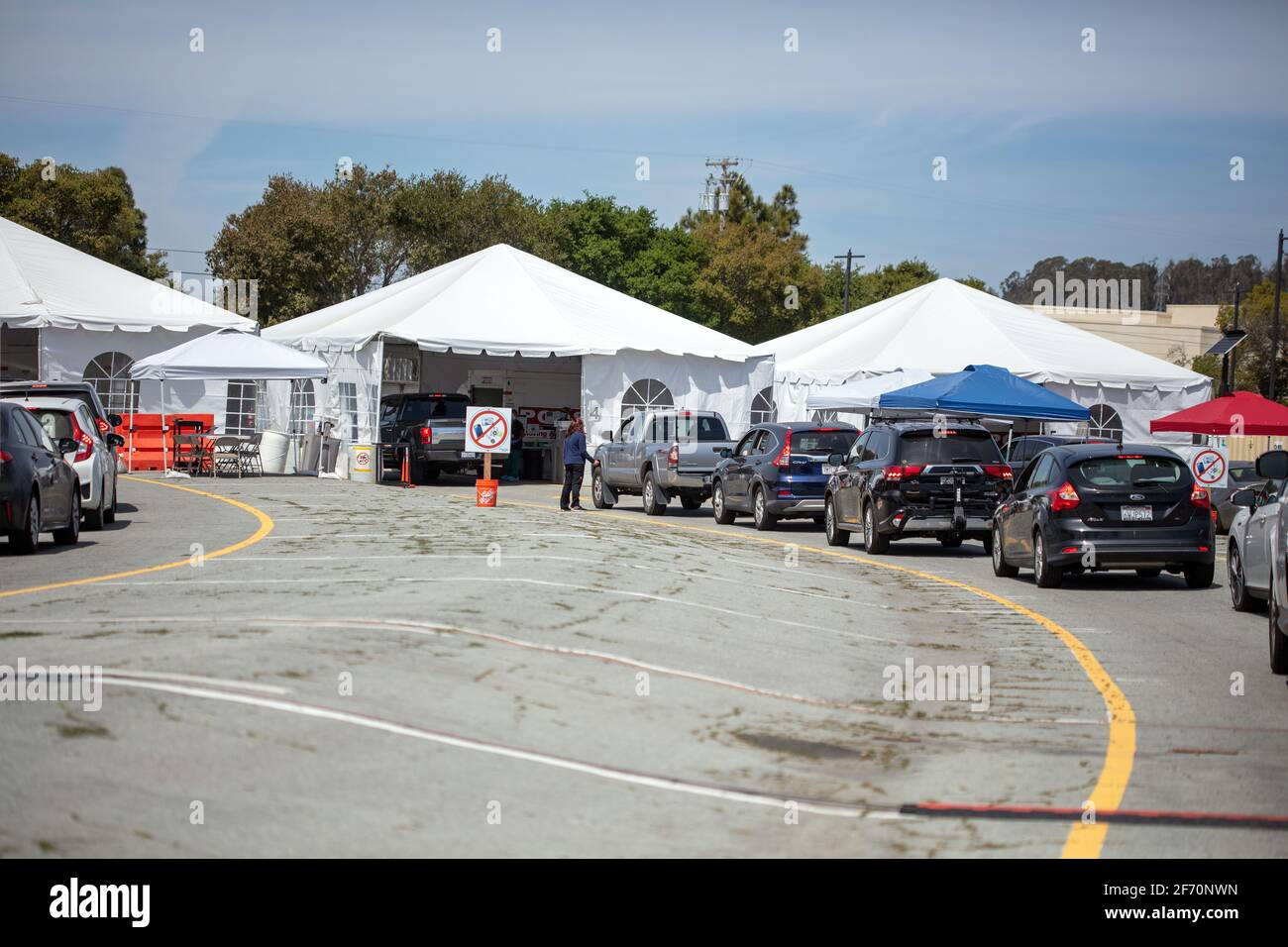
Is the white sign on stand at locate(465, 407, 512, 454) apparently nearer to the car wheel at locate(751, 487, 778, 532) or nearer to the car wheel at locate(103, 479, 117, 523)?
the car wheel at locate(751, 487, 778, 532)

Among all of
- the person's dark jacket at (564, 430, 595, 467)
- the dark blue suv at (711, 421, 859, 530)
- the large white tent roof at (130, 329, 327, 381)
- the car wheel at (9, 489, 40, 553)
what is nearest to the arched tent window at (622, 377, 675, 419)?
the large white tent roof at (130, 329, 327, 381)

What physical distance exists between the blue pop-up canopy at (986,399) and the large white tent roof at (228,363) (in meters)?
14.5

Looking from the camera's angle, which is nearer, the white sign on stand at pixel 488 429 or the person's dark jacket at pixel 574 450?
the white sign on stand at pixel 488 429

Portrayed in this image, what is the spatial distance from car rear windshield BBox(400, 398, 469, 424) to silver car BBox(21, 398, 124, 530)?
15.0 meters

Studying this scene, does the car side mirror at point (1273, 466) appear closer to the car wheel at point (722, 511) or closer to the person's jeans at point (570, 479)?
the car wheel at point (722, 511)

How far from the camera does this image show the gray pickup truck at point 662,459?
29562mm

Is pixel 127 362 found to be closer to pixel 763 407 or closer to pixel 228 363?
pixel 228 363

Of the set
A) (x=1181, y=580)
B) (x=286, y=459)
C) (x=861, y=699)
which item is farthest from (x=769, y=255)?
(x=861, y=699)

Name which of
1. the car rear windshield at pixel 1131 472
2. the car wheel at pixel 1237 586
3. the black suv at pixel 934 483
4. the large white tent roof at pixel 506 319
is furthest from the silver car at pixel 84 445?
the large white tent roof at pixel 506 319

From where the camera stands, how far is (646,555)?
59.1ft

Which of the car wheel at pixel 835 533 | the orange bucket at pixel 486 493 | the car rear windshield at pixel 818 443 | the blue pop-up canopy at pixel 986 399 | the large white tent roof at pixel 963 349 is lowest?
the car wheel at pixel 835 533

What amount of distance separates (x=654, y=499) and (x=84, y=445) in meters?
12.2
